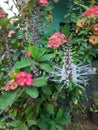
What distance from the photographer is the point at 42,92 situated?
237cm

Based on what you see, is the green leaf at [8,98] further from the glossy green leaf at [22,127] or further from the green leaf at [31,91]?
the glossy green leaf at [22,127]

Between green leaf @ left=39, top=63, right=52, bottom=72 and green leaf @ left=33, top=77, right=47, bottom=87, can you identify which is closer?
green leaf @ left=33, top=77, right=47, bottom=87

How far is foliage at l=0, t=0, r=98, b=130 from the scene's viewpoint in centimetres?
232

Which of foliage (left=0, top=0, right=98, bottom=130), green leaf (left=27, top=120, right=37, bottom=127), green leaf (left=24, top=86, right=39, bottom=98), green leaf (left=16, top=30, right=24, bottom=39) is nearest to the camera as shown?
green leaf (left=24, top=86, right=39, bottom=98)

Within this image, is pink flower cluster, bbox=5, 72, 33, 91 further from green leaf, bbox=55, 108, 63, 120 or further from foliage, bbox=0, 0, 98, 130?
green leaf, bbox=55, 108, 63, 120

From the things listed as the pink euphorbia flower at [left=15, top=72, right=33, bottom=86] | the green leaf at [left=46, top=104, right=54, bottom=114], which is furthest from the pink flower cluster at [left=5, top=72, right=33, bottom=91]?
the green leaf at [left=46, top=104, right=54, bottom=114]

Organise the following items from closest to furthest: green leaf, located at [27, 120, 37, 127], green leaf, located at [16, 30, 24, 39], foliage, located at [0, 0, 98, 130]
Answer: foliage, located at [0, 0, 98, 130]
green leaf, located at [27, 120, 37, 127]
green leaf, located at [16, 30, 24, 39]

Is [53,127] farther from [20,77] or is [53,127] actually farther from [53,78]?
[20,77]

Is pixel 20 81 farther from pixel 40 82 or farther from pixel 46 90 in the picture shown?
pixel 46 90

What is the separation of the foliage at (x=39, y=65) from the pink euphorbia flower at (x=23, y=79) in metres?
0.01

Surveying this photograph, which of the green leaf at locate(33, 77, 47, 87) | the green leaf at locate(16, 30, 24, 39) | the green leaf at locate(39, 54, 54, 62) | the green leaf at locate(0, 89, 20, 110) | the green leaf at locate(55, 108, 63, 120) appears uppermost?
the green leaf at locate(16, 30, 24, 39)

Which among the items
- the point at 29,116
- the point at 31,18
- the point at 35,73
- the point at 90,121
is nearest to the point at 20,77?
the point at 35,73

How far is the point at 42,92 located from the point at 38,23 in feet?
1.92

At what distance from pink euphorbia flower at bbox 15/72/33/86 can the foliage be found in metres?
0.01
